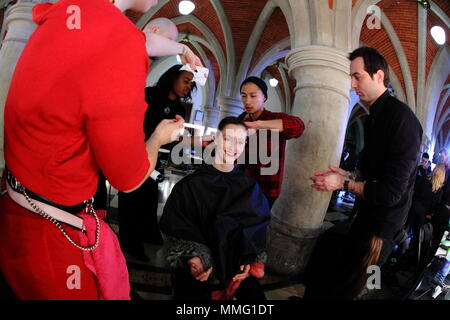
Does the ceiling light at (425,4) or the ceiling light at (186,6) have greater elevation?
the ceiling light at (186,6)

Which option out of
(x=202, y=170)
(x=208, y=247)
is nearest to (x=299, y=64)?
(x=202, y=170)

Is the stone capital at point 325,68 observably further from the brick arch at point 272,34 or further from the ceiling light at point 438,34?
the brick arch at point 272,34

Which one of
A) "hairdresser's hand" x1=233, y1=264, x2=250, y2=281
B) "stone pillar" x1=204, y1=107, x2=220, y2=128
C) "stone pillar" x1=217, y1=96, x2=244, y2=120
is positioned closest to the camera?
"hairdresser's hand" x1=233, y1=264, x2=250, y2=281

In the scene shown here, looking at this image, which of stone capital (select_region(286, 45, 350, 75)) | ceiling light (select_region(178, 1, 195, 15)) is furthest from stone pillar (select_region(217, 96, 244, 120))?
stone capital (select_region(286, 45, 350, 75))

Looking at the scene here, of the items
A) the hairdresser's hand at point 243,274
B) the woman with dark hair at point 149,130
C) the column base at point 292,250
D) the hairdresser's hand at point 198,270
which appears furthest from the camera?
the column base at point 292,250

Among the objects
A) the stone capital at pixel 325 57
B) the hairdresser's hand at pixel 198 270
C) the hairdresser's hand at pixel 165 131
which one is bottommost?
the hairdresser's hand at pixel 198 270

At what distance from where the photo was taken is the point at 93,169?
0.86m

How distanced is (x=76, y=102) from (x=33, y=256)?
1.67ft

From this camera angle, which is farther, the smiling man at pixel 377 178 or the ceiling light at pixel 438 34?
the ceiling light at pixel 438 34

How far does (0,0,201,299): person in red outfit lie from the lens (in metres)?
0.70

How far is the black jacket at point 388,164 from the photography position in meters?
1.40

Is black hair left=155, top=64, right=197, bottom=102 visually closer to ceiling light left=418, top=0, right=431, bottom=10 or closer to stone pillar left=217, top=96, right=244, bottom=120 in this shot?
stone pillar left=217, top=96, right=244, bottom=120

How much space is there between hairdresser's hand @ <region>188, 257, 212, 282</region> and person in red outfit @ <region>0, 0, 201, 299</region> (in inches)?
29.6

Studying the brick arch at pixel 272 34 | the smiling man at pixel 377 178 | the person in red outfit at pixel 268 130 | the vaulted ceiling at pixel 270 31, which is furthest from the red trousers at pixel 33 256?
the brick arch at pixel 272 34
